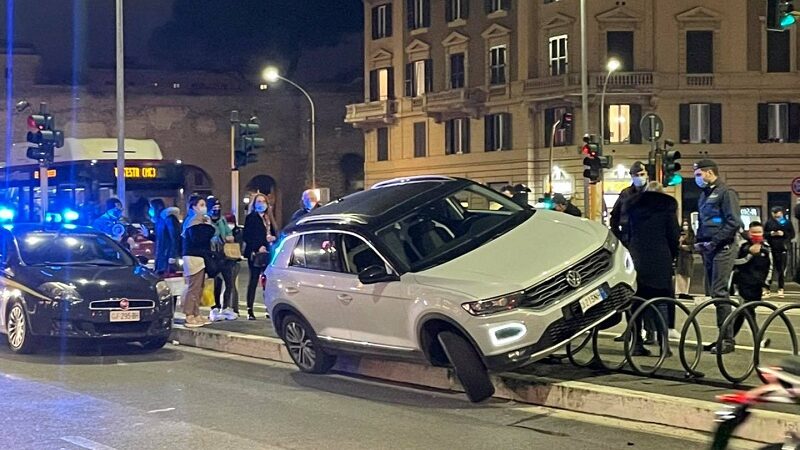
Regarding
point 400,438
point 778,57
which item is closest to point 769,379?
point 400,438

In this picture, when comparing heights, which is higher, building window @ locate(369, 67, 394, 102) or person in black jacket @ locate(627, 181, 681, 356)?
building window @ locate(369, 67, 394, 102)

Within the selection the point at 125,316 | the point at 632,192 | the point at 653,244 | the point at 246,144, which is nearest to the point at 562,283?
the point at 653,244

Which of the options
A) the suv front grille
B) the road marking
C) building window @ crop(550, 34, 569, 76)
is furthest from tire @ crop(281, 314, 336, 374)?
building window @ crop(550, 34, 569, 76)

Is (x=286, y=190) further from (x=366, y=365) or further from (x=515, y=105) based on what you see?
(x=366, y=365)

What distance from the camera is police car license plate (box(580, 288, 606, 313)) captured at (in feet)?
29.0

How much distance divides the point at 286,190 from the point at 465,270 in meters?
54.2

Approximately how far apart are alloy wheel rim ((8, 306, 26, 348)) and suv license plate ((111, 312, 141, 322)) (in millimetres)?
1162

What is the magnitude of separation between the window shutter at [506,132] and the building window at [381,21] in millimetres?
10574

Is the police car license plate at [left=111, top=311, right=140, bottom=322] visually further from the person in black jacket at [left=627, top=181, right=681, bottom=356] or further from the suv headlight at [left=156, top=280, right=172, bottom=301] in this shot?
the person in black jacket at [left=627, top=181, right=681, bottom=356]

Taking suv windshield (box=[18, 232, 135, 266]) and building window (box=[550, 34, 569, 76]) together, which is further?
building window (box=[550, 34, 569, 76])

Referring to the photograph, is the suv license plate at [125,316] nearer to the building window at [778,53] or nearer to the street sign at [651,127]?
the street sign at [651,127]

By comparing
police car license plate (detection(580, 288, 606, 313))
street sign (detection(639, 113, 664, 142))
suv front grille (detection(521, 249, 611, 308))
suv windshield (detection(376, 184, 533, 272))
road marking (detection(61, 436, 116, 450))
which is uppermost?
street sign (detection(639, 113, 664, 142))

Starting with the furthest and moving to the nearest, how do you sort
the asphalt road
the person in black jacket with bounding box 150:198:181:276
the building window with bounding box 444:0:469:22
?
the building window with bounding box 444:0:469:22 → the person in black jacket with bounding box 150:198:181:276 → the asphalt road

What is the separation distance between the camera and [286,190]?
6259 centimetres
